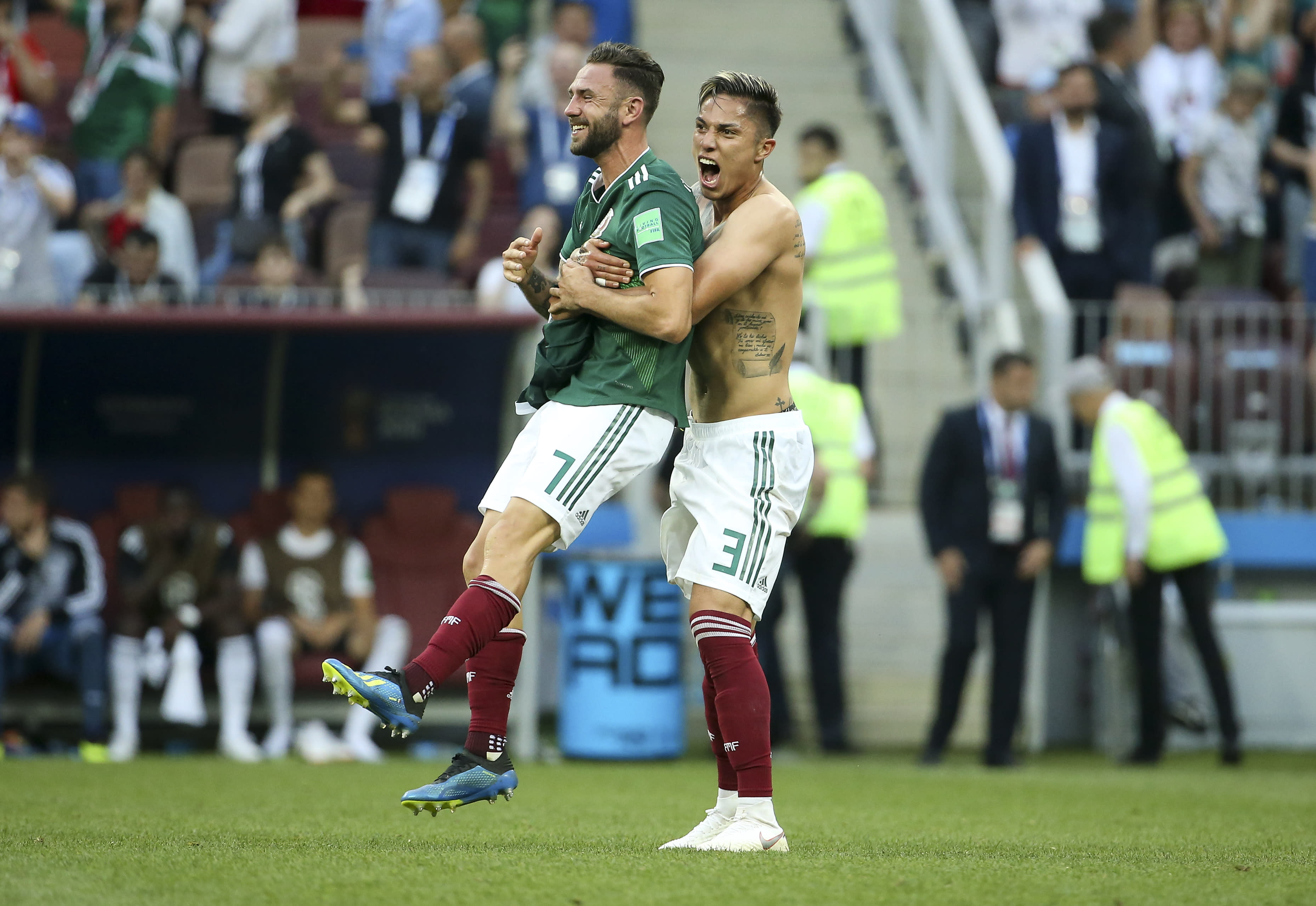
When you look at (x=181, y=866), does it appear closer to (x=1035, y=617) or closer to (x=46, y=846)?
(x=46, y=846)

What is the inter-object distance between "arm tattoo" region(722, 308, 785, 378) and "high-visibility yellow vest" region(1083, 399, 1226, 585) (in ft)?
18.3

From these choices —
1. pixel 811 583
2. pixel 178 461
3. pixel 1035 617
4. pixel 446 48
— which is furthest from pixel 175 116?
pixel 1035 617

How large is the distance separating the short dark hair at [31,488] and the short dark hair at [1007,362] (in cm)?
557

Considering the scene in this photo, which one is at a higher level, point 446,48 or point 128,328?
point 446,48

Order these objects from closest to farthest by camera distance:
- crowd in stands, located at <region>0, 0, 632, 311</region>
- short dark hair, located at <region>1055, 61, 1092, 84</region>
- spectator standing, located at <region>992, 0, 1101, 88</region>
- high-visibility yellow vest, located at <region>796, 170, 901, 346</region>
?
high-visibility yellow vest, located at <region>796, 170, 901, 346</region>, crowd in stands, located at <region>0, 0, 632, 311</region>, short dark hair, located at <region>1055, 61, 1092, 84</region>, spectator standing, located at <region>992, 0, 1101, 88</region>

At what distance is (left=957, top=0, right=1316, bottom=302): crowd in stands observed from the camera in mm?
11805

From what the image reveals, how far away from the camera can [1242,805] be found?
24.6 ft

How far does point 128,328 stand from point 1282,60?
10.1 meters

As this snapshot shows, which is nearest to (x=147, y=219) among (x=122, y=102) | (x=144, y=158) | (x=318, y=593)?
(x=144, y=158)

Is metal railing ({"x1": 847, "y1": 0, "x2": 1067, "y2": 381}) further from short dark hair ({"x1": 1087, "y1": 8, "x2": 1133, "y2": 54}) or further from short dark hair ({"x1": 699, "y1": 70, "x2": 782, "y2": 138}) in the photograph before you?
short dark hair ({"x1": 699, "y1": 70, "x2": 782, "y2": 138})

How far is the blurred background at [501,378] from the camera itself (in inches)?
397

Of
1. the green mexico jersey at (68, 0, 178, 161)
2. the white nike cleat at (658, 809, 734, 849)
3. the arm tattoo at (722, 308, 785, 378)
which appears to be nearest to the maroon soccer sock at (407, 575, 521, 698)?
the white nike cleat at (658, 809, 734, 849)

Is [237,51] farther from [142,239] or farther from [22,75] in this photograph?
[142,239]

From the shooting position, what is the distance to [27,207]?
11719mm
